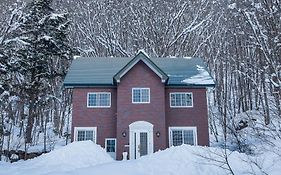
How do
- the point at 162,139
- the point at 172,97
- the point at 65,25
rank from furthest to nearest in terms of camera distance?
the point at 65,25 < the point at 172,97 < the point at 162,139

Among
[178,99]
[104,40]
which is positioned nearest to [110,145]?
[178,99]

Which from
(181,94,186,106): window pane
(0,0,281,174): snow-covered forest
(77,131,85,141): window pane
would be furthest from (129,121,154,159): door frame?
(0,0,281,174): snow-covered forest

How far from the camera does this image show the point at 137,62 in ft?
64.4

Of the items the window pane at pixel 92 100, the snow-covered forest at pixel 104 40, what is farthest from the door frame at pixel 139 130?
the snow-covered forest at pixel 104 40

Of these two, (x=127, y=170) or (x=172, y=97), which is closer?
(x=127, y=170)

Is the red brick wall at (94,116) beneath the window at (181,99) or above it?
beneath

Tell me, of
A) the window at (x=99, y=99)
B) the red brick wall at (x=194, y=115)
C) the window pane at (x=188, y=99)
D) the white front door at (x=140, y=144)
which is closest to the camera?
the white front door at (x=140, y=144)

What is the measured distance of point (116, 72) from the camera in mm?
21266

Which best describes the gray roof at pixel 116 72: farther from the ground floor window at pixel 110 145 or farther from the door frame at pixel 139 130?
the ground floor window at pixel 110 145

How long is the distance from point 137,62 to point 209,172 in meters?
10.6

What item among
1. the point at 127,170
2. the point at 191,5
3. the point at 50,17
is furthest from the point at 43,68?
the point at 127,170

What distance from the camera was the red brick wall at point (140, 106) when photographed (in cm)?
1864

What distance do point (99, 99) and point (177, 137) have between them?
5598mm

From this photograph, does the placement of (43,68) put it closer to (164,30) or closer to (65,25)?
(65,25)
